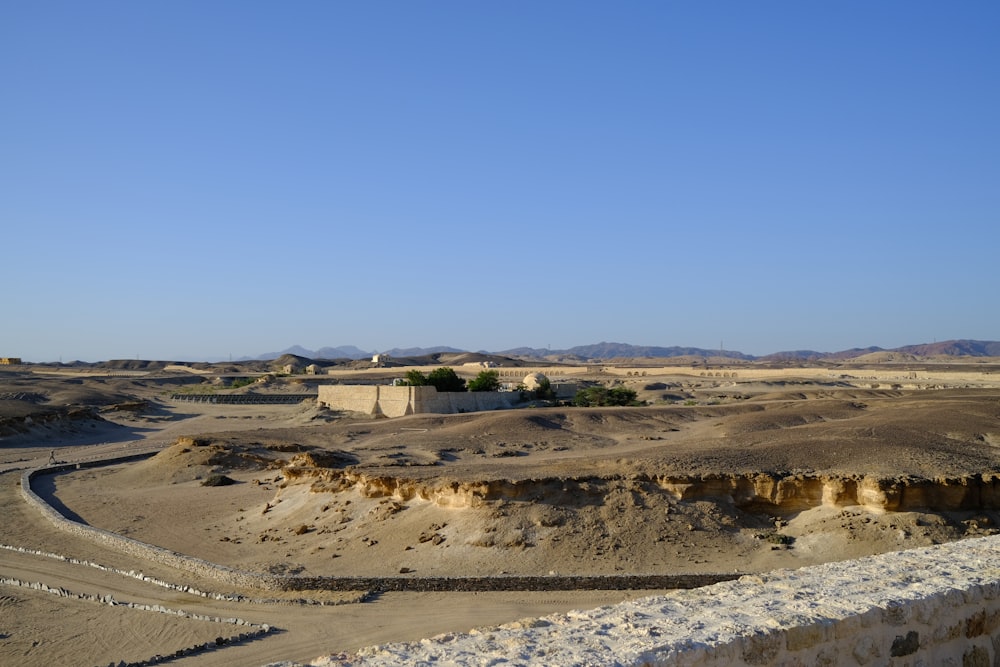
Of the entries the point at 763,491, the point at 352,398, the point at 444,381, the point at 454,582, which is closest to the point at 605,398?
the point at 444,381

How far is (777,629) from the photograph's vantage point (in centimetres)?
439

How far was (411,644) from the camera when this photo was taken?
14.4 ft

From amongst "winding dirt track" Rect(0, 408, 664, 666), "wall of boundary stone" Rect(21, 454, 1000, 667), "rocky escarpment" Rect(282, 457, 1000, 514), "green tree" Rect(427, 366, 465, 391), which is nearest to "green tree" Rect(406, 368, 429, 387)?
"green tree" Rect(427, 366, 465, 391)

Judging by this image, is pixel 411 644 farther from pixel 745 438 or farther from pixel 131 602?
pixel 745 438

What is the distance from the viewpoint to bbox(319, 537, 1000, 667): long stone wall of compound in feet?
13.7

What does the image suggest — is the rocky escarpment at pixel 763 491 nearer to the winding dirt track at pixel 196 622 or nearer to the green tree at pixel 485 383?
the winding dirt track at pixel 196 622

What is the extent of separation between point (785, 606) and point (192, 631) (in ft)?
31.9

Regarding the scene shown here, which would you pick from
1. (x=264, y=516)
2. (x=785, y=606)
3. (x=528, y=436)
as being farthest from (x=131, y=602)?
(x=528, y=436)

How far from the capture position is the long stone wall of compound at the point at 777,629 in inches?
165

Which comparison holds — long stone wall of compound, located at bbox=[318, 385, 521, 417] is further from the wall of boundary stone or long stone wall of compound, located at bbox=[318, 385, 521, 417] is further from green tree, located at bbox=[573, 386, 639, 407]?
the wall of boundary stone

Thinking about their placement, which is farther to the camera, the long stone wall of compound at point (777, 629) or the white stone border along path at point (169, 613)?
the white stone border along path at point (169, 613)

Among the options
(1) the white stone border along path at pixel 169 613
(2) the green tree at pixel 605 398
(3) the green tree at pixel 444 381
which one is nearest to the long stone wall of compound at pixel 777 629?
(1) the white stone border along path at pixel 169 613

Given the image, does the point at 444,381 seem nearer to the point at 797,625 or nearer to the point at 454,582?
the point at 454,582

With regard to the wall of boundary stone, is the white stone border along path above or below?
below
